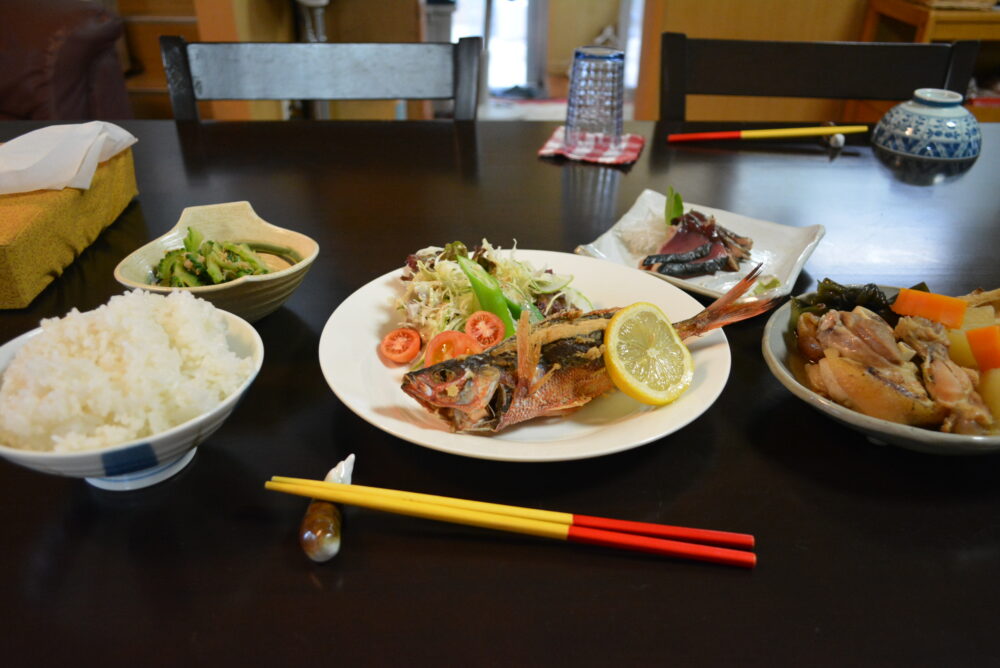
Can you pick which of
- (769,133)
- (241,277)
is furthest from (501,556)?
(769,133)

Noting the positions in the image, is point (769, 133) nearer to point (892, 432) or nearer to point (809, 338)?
point (809, 338)

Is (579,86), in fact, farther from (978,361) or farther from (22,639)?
(22,639)

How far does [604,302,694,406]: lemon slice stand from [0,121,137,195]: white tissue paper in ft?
3.36

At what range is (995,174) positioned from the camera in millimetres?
1789

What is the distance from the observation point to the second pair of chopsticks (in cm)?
69

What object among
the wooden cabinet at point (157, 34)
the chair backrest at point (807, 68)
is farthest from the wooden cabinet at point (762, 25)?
the wooden cabinet at point (157, 34)

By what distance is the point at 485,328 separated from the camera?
1.05 metres

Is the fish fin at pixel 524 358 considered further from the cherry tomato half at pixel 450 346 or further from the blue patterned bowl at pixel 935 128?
the blue patterned bowl at pixel 935 128

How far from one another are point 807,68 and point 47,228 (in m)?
2.01

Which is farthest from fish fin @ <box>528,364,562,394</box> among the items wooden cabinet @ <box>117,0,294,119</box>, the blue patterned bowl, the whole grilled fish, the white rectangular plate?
wooden cabinet @ <box>117,0,294,119</box>

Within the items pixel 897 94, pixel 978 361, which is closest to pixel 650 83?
pixel 897 94

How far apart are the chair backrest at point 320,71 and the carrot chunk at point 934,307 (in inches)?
58.0

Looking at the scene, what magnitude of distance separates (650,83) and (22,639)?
397 cm

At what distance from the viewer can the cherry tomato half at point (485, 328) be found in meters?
1.04
